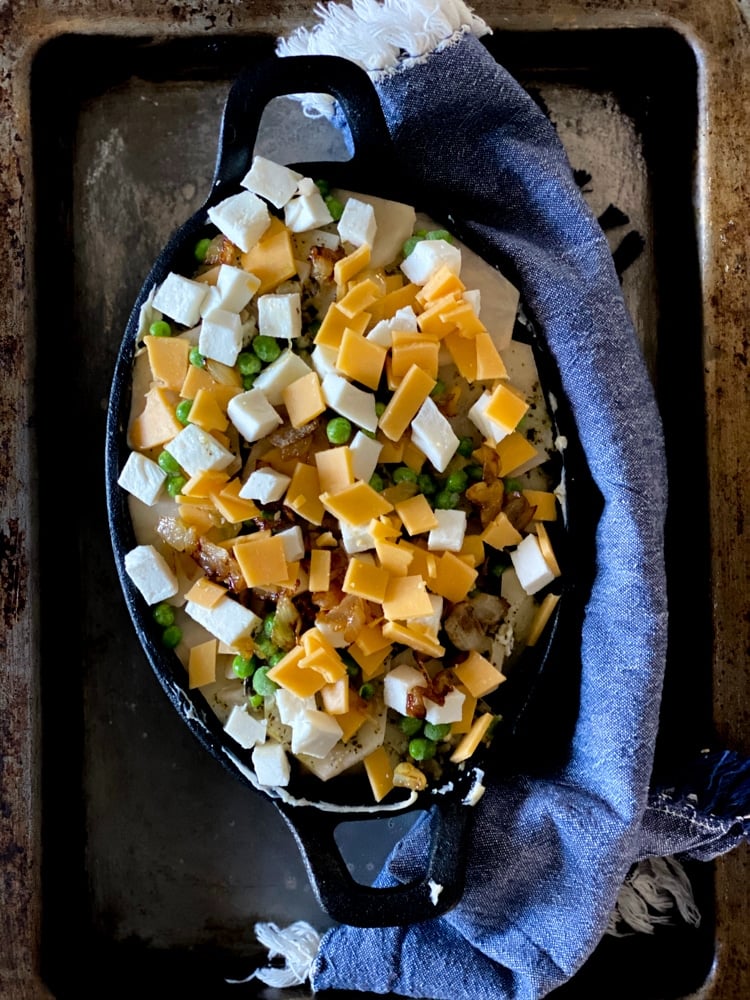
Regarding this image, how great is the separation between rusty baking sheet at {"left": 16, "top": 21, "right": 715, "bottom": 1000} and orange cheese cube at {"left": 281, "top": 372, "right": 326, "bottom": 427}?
0.39m

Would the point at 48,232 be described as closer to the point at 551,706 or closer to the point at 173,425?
the point at 173,425

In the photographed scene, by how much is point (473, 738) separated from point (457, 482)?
1.05ft

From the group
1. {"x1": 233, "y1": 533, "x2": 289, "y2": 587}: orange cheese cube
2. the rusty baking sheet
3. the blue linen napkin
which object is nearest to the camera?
{"x1": 233, "y1": 533, "x2": 289, "y2": 587}: orange cheese cube

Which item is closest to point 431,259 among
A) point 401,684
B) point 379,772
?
point 401,684

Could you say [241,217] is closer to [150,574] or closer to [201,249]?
[201,249]

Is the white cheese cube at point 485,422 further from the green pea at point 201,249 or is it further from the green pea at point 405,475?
the green pea at point 201,249

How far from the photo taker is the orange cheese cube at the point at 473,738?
123cm

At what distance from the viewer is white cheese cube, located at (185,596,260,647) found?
46.7 inches

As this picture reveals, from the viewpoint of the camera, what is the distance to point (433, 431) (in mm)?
1193

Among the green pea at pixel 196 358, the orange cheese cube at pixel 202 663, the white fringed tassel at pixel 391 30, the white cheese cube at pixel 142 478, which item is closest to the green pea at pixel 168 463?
the white cheese cube at pixel 142 478

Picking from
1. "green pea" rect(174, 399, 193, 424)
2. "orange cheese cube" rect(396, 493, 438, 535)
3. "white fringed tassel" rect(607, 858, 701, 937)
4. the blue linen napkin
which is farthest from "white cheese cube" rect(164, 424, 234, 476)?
"white fringed tassel" rect(607, 858, 701, 937)

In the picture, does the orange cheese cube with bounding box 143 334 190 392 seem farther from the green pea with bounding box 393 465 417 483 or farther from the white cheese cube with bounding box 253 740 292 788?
the white cheese cube with bounding box 253 740 292 788

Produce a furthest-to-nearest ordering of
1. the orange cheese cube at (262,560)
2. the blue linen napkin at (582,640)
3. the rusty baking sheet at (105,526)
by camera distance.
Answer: the rusty baking sheet at (105,526), the blue linen napkin at (582,640), the orange cheese cube at (262,560)

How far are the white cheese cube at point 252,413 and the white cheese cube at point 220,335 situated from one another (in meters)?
0.06
